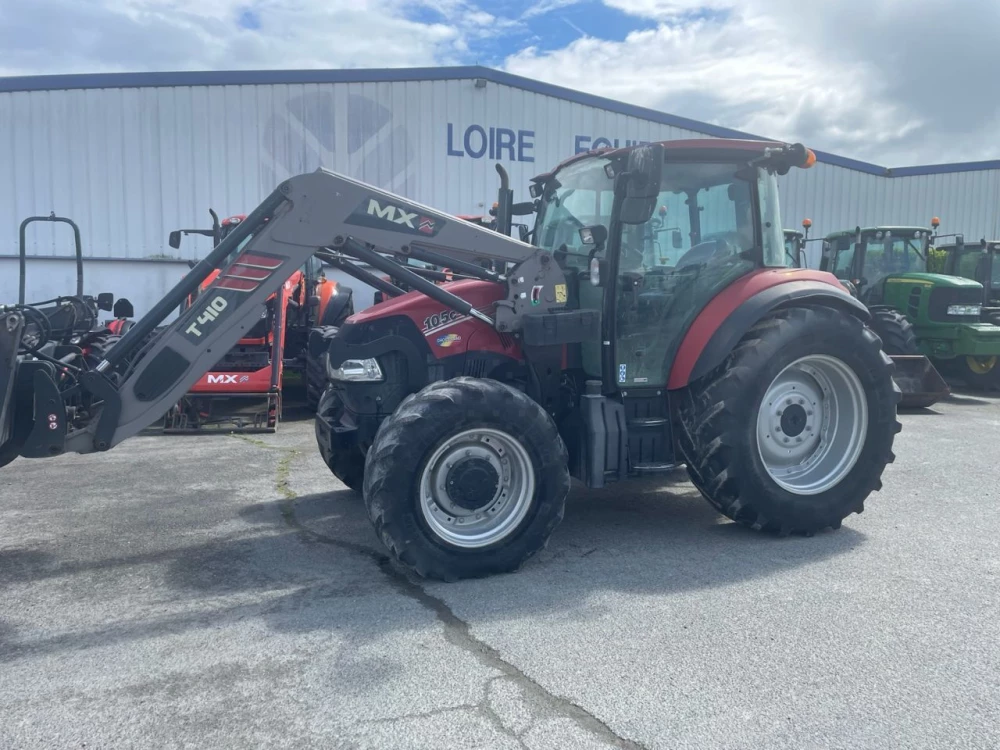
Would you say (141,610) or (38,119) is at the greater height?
(38,119)

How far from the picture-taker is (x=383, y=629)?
370 cm

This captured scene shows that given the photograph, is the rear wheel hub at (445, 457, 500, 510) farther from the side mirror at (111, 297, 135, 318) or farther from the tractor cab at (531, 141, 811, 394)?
the side mirror at (111, 297, 135, 318)

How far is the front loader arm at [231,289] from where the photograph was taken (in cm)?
431

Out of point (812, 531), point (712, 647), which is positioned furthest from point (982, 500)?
point (712, 647)

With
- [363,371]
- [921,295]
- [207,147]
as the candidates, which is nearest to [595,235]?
[363,371]

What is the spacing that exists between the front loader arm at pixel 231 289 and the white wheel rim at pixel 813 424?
8.16 feet

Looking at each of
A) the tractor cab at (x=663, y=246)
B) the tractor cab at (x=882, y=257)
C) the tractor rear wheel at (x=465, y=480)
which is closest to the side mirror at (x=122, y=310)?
the tractor cab at (x=663, y=246)

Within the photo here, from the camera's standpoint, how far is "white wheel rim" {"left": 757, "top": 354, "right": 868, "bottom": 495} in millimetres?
5230

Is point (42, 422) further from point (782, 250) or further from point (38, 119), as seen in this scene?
point (38, 119)

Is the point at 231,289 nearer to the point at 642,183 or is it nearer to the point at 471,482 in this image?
the point at 471,482

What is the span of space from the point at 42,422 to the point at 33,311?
3378 millimetres

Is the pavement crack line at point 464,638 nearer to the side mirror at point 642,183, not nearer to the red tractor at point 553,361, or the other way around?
the red tractor at point 553,361

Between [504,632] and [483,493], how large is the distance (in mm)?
899

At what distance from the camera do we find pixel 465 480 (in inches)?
171
